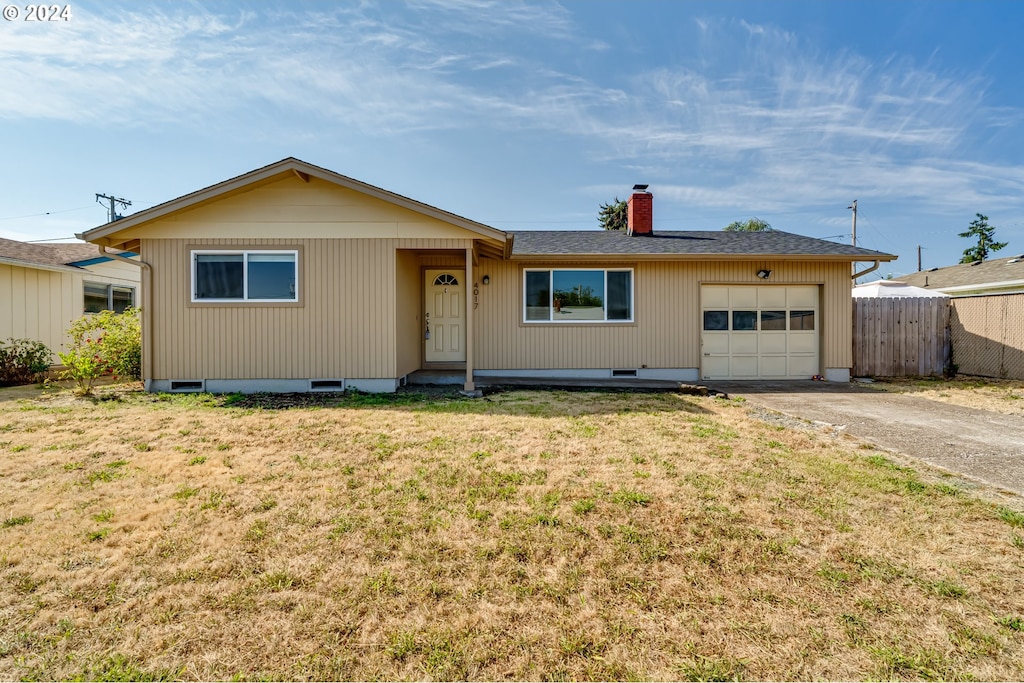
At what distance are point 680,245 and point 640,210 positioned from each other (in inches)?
70.3

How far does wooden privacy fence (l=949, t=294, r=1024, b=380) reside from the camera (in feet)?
32.0

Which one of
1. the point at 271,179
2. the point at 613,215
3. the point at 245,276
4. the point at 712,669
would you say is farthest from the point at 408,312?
the point at 613,215

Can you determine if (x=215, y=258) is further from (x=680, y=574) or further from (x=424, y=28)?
(x=680, y=574)

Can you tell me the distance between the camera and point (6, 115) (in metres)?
8.81

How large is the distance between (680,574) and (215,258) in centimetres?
873

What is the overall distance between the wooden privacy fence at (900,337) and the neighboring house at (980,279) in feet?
14.5

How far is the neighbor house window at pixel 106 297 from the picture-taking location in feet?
39.4

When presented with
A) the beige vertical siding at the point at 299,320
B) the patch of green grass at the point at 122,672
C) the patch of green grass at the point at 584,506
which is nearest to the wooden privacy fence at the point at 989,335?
the beige vertical siding at the point at 299,320

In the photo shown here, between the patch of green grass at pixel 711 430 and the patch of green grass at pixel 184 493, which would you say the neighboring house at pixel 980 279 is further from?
the patch of green grass at pixel 184 493

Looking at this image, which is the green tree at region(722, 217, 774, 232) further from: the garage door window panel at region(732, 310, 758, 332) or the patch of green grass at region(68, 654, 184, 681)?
the patch of green grass at region(68, 654, 184, 681)

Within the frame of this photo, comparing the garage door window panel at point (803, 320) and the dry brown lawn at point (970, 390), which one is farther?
the garage door window panel at point (803, 320)

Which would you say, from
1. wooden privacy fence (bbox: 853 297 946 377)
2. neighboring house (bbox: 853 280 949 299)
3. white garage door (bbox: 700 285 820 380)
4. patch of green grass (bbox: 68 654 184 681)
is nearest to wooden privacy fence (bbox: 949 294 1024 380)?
wooden privacy fence (bbox: 853 297 946 377)

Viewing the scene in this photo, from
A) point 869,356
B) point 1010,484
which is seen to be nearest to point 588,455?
point 1010,484

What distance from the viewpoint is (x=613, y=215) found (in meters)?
37.6
